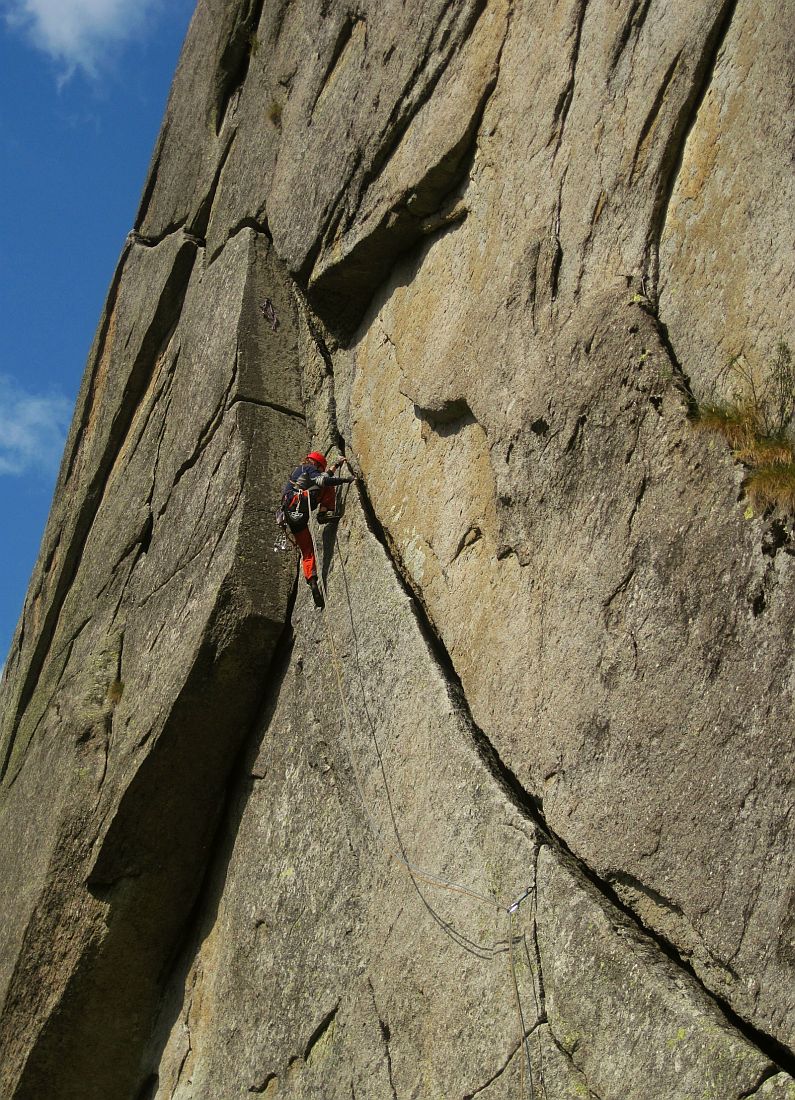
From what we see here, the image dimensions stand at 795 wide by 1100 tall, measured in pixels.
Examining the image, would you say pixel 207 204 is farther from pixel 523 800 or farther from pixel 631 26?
pixel 523 800

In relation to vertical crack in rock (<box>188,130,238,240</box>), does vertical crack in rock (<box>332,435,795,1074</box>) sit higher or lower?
lower

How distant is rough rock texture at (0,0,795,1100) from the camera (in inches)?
228

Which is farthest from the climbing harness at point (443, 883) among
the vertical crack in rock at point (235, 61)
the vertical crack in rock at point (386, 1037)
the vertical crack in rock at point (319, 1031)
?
the vertical crack in rock at point (235, 61)

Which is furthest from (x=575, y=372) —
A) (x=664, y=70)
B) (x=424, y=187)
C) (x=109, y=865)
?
(x=109, y=865)

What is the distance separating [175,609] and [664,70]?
209 inches

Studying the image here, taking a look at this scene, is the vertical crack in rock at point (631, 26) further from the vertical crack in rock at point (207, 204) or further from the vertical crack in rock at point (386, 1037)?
the vertical crack in rock at point (207, 204)

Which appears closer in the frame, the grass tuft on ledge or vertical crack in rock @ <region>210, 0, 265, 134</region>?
the grass tuft on ledge

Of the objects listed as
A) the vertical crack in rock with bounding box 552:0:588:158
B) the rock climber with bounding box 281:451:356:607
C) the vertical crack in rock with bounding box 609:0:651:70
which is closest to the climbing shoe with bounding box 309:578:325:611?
the rock climber with bounding box 281:451:356:607

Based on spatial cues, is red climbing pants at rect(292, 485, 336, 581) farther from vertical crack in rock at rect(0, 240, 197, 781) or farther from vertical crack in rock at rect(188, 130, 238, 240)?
vertical crack in rock at rect(188, 130, 238, 240)

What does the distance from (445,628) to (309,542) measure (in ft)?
5.58

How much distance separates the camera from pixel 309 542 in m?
9.16

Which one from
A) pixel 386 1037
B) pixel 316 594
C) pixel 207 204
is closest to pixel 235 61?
pixel 207 204

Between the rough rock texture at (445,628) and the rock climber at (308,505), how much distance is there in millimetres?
164

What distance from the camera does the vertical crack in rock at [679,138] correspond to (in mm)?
6691
